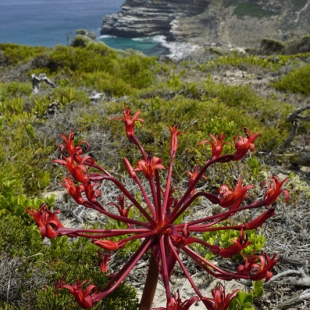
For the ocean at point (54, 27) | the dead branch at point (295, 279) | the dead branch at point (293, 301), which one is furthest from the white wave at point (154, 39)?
the dead branch at point (293, 301)

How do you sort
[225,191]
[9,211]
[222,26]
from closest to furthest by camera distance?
[225,191], [9,211], [222,26]

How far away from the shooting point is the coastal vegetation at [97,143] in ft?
7.63

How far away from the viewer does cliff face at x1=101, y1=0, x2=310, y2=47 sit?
109062mm

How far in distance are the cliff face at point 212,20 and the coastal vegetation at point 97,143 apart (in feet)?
326

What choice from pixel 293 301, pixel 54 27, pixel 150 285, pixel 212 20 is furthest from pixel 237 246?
pixel 212 20

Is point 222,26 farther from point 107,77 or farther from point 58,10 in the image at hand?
point 107,77

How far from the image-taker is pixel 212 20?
13538 cm

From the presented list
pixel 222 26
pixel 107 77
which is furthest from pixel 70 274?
pixel 222 26

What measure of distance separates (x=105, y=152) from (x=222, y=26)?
126847 millimetres

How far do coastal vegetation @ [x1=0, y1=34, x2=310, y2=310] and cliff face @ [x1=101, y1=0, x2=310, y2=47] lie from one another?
99.5 meters

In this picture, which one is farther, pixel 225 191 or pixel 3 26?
pixel 3 26

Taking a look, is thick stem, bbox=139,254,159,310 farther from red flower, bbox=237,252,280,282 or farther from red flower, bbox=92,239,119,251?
red flower, bbox=237,252,280,282

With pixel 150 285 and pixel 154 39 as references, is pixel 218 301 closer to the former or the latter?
pixel 150 285

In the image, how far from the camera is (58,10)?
17212 cm
